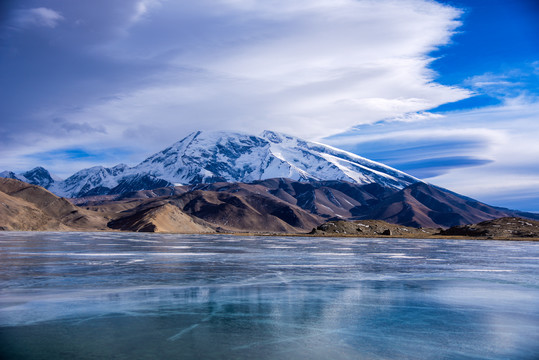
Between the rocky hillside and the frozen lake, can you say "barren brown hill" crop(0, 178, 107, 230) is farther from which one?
the frozen lake

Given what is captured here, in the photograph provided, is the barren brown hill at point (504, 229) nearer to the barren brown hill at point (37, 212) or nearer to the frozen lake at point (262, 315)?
the frozen lake at point (262, 315)

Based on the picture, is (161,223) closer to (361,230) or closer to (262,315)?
(361,230)

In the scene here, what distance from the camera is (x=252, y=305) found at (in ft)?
57.9

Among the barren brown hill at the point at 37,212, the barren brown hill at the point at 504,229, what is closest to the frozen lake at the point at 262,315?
the barren brown hill at the point at 504,229

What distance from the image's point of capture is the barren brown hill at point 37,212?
14900cm

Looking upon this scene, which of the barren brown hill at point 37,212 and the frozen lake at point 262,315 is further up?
the barren brown hill at point 37,212

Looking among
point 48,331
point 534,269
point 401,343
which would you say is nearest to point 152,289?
point 48,331

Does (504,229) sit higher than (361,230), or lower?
higher

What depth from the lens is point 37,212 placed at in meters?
161

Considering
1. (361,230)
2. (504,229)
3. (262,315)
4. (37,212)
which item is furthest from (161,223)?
(262,315)

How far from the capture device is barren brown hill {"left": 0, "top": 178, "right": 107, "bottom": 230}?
14900cm

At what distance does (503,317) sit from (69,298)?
17.0 m

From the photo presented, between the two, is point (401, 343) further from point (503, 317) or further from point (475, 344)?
point (503, 317)

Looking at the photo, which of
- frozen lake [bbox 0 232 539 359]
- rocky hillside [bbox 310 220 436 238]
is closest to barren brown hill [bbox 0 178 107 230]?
rocky hillside [bbox 310 220 436 238]
